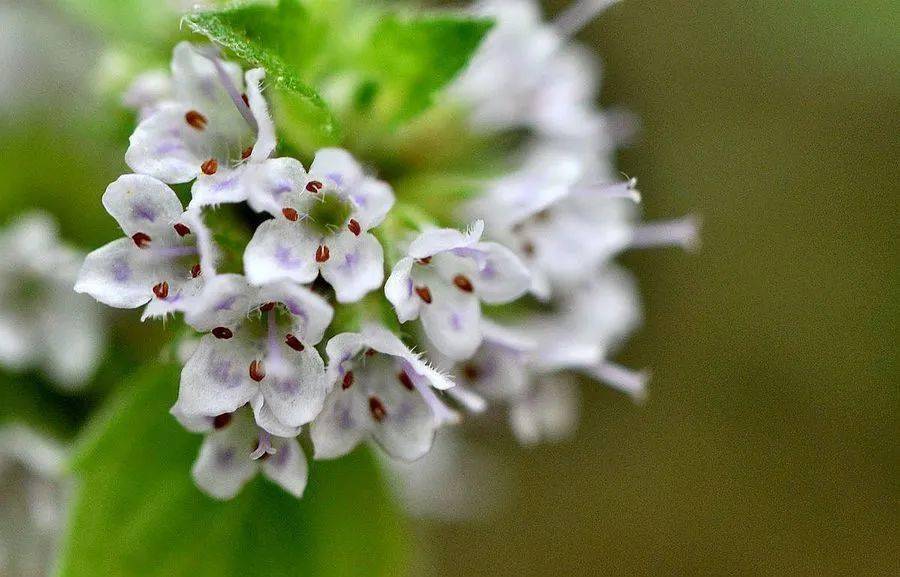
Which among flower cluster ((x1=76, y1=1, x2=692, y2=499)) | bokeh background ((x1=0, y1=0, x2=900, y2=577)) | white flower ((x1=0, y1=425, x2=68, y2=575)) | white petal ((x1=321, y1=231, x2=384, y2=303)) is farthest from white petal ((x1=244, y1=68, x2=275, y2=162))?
bokeh background ((x1=0, y1=0, x2=900, y2=577))

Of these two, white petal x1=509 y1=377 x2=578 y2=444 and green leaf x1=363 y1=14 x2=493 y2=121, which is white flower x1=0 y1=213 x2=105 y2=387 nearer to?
green leaf x1=363 y1=14 x2=493 y2=121

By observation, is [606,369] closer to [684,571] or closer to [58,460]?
[58,460]

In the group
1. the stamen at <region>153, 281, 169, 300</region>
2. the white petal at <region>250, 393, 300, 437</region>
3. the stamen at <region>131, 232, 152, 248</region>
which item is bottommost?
the white petal at <region>250, 393, 300, 437</region>

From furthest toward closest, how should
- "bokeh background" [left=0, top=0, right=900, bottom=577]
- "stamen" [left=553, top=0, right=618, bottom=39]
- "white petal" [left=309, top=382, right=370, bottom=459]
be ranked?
"bokeh background" [left=0, top=0, right=900, bottom=577] < "stamen" [left=553, top=0, right=618, bottom=39] < "white petal" [left=309, top=382, right=370, bottom=459]

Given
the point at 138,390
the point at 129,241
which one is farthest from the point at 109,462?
the point at 129,241

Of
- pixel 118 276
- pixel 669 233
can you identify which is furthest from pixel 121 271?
pixel 669 233

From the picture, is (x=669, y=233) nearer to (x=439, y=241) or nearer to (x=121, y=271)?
(x=439, y=241)

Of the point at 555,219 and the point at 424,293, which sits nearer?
the point at 424,293
